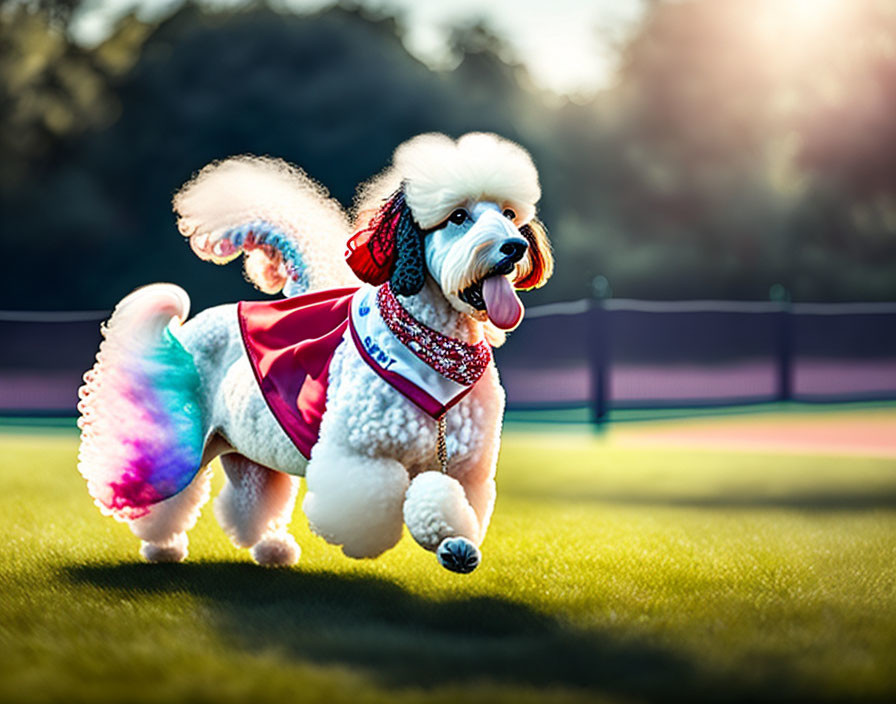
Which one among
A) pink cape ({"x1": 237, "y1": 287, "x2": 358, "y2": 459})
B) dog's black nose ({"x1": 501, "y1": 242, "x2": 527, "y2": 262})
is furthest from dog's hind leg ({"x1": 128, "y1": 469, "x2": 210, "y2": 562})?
dog's black nose ({"x1": 501, "y1": 242, "x2": 527, "y2": 262})

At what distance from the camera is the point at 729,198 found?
81.8 feet

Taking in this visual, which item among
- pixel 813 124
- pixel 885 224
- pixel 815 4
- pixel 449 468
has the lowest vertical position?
pixel 449 468

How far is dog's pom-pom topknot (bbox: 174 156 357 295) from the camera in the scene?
4973 mm

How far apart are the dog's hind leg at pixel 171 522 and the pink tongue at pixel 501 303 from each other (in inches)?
76.6

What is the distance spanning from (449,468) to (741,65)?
22217mm

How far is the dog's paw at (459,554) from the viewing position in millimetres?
3715

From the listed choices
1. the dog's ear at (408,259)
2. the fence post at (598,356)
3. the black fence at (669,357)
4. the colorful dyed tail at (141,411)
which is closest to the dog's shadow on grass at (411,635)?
the colorful dyed tail at (141,411)

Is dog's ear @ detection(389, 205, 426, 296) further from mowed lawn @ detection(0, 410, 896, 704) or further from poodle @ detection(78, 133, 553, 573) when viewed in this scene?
mowed lawn @ detection(0, 410, 896, 704)

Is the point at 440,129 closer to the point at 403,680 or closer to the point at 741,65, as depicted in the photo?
the point at 741,65

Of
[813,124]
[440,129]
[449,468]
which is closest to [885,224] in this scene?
[813,124]

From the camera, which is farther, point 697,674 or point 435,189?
point 435,189

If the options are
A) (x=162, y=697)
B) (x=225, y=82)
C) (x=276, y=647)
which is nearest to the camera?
(x=162, y=697)

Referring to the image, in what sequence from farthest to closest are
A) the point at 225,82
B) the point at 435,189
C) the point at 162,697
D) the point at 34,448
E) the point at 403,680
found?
the point at 225,82 < the point at 34,448 < the point at 435,189 < the point at 403,680 < the point at 162,697

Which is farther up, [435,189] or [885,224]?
[885,224]
